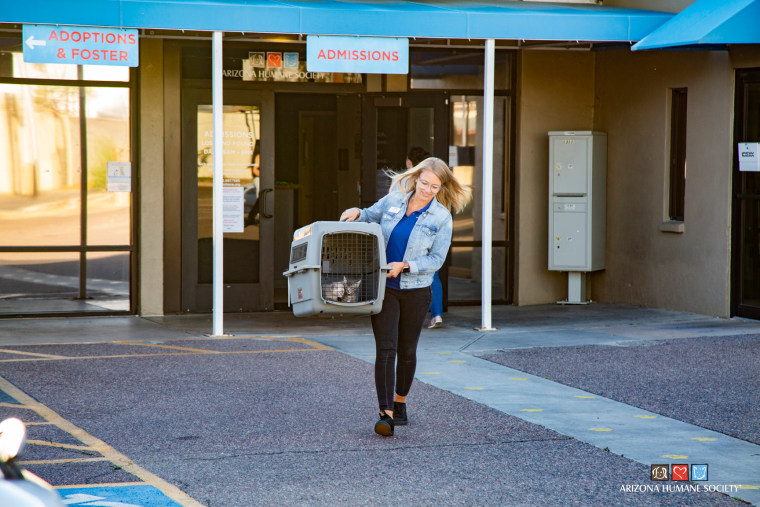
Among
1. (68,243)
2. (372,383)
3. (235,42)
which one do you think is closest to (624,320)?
(372,383)

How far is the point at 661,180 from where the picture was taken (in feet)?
41.0

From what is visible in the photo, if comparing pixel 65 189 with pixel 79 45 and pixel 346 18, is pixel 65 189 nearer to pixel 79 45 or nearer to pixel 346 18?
pixel 79 45

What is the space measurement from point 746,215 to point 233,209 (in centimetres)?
566

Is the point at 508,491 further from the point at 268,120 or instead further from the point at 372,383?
the point at 268,120

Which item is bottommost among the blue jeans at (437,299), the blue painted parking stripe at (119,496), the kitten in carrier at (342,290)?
the blue painted parking stripe at (119,496)

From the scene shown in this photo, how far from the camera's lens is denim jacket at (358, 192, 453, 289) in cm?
661

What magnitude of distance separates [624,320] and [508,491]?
6743mm

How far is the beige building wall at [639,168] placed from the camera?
38.2ft

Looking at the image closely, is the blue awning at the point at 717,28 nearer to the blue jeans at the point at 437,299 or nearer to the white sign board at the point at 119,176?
the blue jeans at the point at 437,299

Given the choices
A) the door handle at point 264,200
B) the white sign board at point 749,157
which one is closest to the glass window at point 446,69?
the door handle at point 264,200

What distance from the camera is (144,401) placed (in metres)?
7.57

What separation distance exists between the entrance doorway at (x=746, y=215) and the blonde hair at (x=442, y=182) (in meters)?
5.64

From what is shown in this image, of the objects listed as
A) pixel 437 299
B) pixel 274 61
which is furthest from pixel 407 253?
pixel 274 61

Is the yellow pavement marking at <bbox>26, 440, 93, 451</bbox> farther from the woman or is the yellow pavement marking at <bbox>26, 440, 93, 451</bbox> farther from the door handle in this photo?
the door handle
